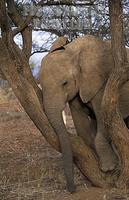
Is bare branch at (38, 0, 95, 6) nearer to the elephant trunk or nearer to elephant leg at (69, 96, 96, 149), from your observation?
elephant leg at (69, 96, 96, 149)

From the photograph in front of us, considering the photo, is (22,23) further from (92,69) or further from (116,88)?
(116,88)

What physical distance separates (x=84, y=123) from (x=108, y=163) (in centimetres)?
76

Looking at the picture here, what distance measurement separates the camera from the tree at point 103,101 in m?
5.82

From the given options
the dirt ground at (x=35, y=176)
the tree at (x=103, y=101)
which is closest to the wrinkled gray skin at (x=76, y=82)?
the tree at (x=103, y=101)

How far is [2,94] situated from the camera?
109 feet

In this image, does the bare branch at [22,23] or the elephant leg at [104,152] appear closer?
the elephant leg at [104,152]

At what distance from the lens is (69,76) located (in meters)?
6.39

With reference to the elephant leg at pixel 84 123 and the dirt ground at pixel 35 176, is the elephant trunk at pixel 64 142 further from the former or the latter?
the elephant leg at pixel 84 123

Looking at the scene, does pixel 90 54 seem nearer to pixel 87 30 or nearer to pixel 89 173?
pixel 89 173

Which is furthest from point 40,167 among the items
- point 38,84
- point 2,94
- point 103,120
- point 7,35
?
point 2,94

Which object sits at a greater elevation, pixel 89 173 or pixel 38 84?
pixel 38 84

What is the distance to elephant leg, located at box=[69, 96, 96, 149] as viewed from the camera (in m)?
6.74

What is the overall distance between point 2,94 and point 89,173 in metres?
27.2

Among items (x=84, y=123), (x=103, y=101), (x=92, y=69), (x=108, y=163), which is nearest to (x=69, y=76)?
(x=92, y=69)
